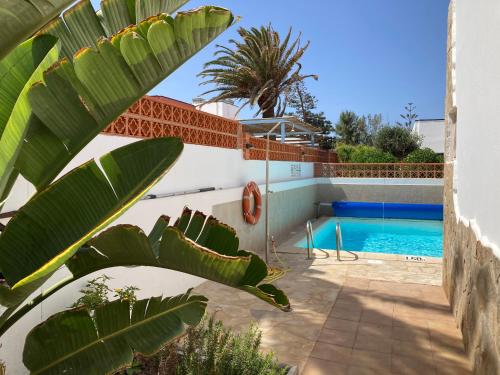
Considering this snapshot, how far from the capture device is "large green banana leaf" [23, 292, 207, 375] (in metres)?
1.91

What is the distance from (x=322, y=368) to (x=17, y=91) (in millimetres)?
3867

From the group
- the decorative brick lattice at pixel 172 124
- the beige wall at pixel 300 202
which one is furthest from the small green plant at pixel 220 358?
the beige wall at pixel 300 202

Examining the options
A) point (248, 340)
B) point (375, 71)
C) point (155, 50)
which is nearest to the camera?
point (155, 50)

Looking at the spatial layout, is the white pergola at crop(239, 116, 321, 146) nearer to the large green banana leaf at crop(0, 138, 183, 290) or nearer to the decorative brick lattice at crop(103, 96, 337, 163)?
the decorative brick lattice at crop(103, 96, 337, 163)

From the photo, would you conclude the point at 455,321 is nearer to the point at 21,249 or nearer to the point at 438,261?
the point at 438,261

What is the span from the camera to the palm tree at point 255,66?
711 inches

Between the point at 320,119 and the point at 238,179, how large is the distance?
1333 inches

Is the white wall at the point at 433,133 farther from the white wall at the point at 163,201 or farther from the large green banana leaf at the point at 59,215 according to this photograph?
the large green banana leaf at the point at 59,215

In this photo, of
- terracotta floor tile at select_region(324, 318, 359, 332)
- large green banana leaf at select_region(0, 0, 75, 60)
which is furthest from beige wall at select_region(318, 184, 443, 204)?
large green banana leaf at select_region(0, 0, 75, 60)

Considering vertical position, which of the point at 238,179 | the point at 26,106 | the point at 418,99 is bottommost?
the point at 238,179

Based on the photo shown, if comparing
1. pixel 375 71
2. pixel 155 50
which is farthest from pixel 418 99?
pixel 155 50

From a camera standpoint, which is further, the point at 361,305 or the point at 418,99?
the point at 418,99

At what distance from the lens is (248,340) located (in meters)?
3.39

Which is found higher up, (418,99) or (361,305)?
(418,99)
